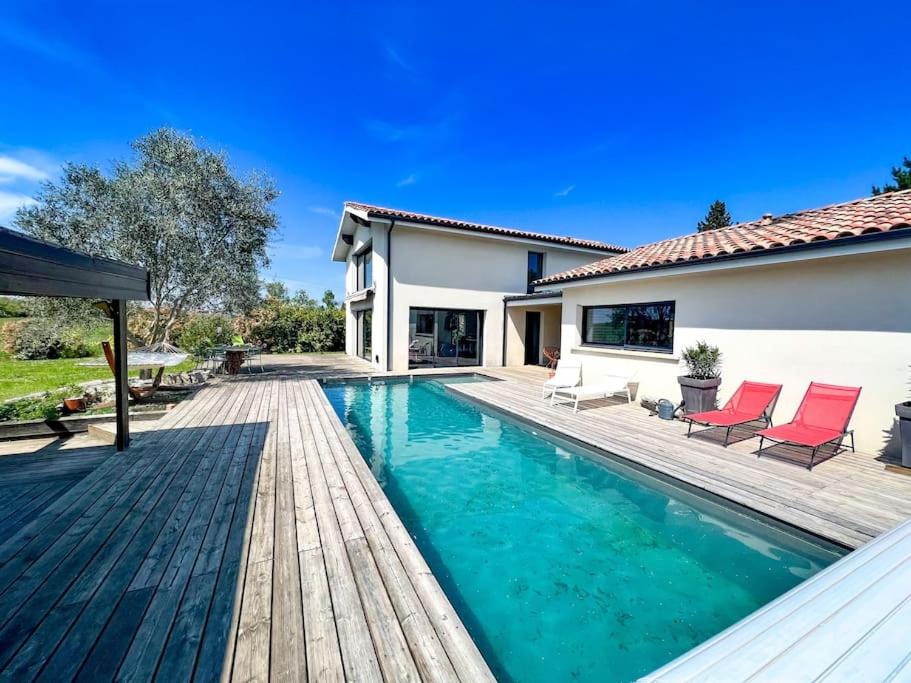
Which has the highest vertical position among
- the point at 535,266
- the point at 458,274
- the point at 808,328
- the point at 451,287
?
the point at 535,266

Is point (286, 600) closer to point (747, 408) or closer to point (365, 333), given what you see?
point (747, 408)

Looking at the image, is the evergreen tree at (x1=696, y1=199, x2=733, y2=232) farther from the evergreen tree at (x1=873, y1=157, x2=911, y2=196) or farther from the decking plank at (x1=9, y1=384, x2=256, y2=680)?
the decking plank at (x1=9, y1=384, x2=256, y2=680)

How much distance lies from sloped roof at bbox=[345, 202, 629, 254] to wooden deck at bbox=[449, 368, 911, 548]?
28.8ft

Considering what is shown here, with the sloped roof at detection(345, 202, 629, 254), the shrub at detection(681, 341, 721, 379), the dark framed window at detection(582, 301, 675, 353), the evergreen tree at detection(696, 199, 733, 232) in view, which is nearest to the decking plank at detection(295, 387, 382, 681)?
the shrub at detection(681, 341, 721, 379)

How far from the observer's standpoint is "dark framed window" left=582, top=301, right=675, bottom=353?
29.6 feet

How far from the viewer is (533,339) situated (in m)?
17.6

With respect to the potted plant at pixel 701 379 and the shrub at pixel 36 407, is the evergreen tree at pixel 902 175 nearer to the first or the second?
the potted plant at pixel 701 379

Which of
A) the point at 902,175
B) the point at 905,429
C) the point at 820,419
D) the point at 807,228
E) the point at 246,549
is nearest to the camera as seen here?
the point at 246,549

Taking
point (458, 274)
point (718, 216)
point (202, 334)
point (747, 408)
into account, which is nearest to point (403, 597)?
point (747, 408)

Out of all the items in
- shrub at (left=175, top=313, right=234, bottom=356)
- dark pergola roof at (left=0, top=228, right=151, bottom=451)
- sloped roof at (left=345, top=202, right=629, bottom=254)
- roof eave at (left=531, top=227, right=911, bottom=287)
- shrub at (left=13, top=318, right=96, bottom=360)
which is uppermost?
sloped roof at (left=345, top=202, right=629, bottom=254)

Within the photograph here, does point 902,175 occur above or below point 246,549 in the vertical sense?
above

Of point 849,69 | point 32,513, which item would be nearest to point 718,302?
point 849,69

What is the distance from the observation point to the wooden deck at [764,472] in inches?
154

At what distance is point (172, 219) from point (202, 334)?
816 centimetres
